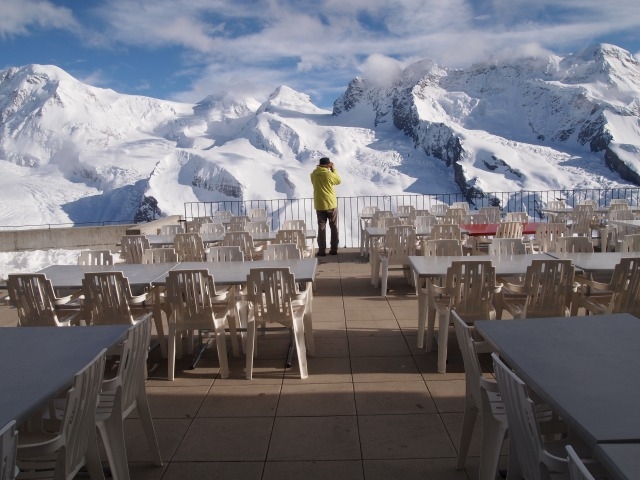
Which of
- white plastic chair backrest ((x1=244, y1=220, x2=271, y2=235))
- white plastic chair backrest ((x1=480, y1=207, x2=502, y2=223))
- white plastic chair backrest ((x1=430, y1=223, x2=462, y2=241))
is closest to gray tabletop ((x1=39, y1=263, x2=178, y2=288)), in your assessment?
white plastic chair backrest ((x1=244, y1=220, x2=271, y2=235))

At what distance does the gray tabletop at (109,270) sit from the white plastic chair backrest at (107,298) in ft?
0.58

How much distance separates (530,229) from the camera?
7262 mm

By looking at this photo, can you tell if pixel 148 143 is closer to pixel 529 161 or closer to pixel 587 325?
pixel 529 161

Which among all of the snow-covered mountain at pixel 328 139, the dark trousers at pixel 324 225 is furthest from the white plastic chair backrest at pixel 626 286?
the snow-covered mountain at pixel 328 139

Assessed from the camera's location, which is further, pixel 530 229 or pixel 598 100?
pixel 598 100

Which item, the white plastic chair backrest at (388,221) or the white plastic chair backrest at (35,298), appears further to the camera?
the white plastic chair backrest at (388,221)

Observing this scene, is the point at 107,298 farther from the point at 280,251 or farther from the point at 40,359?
the point at 280,251

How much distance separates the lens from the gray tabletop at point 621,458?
4.43ft

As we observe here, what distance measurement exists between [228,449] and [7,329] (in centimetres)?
136

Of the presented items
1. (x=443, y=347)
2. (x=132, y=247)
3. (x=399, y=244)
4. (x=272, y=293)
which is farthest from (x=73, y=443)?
(x=399, y=244)

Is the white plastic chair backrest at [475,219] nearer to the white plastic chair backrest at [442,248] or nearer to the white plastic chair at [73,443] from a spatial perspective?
the white plastic chair backrest at [442,248]

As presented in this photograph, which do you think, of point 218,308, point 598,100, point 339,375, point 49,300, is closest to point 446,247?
point 339,375

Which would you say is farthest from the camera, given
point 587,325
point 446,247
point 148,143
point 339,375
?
point 148,143

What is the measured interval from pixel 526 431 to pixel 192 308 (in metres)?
2.81
